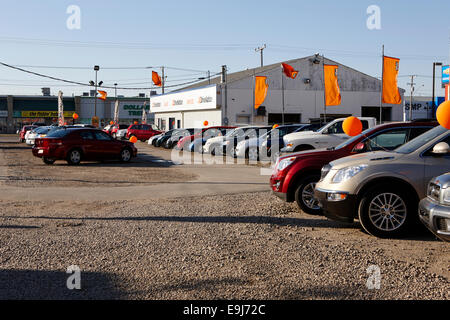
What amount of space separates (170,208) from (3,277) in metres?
4.82

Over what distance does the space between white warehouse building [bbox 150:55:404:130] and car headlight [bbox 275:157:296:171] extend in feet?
105

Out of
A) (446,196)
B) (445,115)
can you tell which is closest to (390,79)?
(445,115)

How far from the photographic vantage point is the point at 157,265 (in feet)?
19.7

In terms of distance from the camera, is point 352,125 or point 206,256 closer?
point 206,256

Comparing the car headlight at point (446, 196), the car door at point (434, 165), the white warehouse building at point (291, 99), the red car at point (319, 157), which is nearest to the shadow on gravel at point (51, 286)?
the car headlight at point (446, 196)

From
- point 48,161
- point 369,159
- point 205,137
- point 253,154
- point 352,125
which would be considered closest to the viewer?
point 369,159

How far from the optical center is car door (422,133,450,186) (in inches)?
287

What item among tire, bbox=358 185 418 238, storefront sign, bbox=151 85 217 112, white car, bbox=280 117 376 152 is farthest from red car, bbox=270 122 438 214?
storefront sign, bbox=151 85 217 112

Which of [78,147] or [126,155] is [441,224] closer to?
[78,147]

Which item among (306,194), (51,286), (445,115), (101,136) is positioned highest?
(445,115)

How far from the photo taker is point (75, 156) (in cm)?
2098

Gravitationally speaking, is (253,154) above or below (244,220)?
above

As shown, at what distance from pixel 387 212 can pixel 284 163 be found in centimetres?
276

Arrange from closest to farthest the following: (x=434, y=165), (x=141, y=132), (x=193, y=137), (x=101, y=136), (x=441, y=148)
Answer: (x=441, y=148) → (x=434, y=165) → (x=101, y=136) → (x=193, y=137) → (x=141, y=132)
